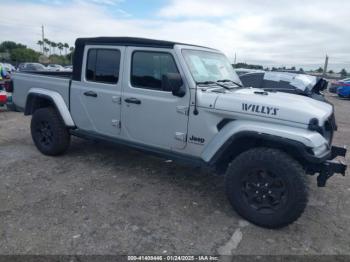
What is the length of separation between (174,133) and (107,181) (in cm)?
131

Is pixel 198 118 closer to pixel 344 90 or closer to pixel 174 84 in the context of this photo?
pixel 174 84

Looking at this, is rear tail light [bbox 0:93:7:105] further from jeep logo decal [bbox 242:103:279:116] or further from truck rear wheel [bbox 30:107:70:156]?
jeep logo decal [bbox 242:103:279:116]

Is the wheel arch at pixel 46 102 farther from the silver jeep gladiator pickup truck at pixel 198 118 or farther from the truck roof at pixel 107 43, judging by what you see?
the truck roof at pixel 107 43

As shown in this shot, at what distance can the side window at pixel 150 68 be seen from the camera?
3992 mm

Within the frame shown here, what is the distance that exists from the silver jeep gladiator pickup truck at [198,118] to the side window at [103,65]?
15 millimetres

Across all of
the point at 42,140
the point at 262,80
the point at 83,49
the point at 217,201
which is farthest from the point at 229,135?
the point at 262,80

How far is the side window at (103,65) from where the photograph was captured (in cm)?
448

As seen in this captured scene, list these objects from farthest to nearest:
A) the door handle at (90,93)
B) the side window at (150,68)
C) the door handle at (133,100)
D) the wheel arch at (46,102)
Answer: the wheel arch at (46,102)
the door handle at (90,93)
the door handle at (133,100)
the side window at (150,68)

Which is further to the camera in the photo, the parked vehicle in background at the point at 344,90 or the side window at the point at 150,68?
the parked vehicle in background at the point at 344,90

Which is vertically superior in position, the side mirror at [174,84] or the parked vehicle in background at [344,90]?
the side mirror at [174,84]

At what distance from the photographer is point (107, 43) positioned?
459 cm

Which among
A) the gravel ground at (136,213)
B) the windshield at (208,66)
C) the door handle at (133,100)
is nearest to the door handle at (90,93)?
the door handle at (133,100)

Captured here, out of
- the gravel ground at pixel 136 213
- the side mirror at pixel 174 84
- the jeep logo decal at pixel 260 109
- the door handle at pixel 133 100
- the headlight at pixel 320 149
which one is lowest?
the gravel ground at pixel 136 213

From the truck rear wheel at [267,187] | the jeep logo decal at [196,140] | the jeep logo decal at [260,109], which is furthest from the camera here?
the jeep logo decal at [196,140]
